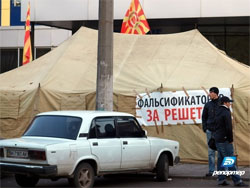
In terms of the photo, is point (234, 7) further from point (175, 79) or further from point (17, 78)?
point (17, 78)

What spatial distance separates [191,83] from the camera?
15.8 meters

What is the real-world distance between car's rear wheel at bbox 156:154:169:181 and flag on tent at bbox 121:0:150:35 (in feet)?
24.8

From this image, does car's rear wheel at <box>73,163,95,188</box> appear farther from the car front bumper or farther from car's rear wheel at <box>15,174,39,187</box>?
car's rear wheel at <box>15,174,39,187</box>

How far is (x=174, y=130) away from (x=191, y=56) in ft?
7.95

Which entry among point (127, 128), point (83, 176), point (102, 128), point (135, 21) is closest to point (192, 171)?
point (127, 128)

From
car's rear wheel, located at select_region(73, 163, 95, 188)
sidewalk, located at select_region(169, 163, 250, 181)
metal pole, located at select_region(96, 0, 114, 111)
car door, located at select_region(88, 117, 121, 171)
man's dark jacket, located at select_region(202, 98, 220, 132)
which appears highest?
metal pole, located at select_region(96, 0, 114, 111)

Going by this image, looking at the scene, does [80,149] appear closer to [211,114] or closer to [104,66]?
[211,114]

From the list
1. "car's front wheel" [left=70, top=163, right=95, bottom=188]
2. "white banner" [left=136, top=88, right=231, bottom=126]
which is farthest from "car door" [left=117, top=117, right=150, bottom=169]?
"white banner" [left=136, top=88, right=231, bottom=126]

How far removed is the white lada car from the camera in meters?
10.3

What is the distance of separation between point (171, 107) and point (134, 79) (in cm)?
141

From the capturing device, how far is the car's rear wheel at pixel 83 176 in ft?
34.7

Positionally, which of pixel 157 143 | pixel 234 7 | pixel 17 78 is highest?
pixel 234 7

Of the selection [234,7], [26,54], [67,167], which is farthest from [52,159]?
[234,7]

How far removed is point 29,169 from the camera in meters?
10.3
